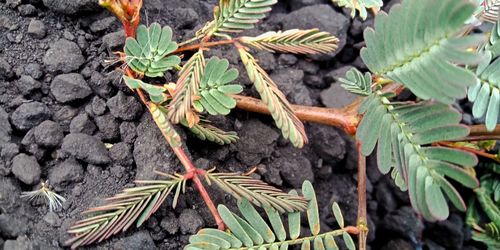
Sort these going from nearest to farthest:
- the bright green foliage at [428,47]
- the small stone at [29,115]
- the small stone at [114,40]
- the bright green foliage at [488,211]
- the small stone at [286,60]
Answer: the bright green foliage at [428,47]
the small stone at [29,115]
the small stone at [114,40]
the bright green foliage at [488,211]
the small stone at [286,60]

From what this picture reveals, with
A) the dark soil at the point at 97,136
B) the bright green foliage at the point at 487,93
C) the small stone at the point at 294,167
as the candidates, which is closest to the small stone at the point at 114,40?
the dark soil at the point at 97,136

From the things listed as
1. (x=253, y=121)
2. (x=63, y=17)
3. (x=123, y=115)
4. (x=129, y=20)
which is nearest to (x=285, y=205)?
(x=253, y=121)

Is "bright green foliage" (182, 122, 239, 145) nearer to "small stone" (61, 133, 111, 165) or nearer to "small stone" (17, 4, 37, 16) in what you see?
"small stone" (61, 133, 111, 165)

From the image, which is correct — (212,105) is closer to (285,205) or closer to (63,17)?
(285,205)

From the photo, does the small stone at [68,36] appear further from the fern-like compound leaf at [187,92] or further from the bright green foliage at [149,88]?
the fern-like compound leaf at [187,92]

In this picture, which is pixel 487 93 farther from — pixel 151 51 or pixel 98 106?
pixel 98 106

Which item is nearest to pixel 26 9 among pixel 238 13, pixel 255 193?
pixel 238 13

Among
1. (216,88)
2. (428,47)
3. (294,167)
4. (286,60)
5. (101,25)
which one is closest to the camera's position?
(428,47)
